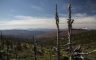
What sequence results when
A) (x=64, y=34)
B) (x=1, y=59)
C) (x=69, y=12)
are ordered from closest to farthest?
(x=69, y=12)
(x=64, y=34)
(x=1, y=59)

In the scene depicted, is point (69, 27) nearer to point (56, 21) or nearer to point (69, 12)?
point (69, 12)

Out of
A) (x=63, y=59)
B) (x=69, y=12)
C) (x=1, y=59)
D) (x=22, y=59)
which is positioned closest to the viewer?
(x=69, y=12)

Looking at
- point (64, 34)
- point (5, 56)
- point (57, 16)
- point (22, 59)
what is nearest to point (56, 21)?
point (57, 16)

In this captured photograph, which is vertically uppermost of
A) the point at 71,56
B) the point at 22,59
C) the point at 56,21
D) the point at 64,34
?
the point at 56,21

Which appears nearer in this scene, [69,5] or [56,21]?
[69,5]

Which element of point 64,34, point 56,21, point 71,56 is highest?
point 56,21

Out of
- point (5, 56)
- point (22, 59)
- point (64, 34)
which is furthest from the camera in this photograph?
point (22, 59)

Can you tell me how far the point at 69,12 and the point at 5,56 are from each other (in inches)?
3606

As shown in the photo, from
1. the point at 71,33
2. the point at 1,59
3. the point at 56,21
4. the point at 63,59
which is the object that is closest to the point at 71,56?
the point at 71,33

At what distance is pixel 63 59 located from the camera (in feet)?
289

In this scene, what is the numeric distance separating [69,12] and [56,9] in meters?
5.92

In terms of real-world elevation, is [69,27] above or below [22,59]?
above

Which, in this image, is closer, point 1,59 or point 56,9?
point 56,9

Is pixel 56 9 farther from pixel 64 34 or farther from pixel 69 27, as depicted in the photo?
pixel 69 27
